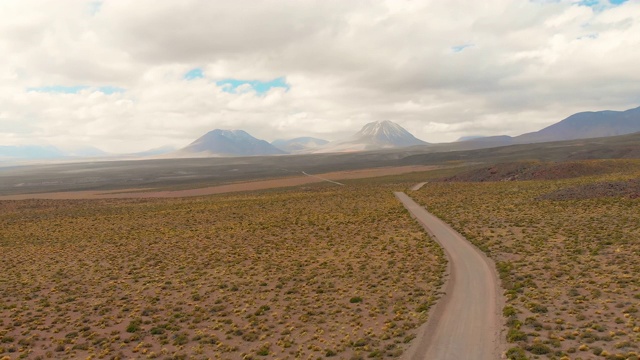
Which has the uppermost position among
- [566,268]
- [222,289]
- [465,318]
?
[566,268]

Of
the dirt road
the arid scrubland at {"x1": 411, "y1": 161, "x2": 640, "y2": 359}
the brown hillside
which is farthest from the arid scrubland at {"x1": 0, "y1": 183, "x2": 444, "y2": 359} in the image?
the brown hillside

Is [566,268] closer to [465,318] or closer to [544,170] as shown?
[465,318]

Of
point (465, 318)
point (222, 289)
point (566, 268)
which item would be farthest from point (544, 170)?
point (222, 289)

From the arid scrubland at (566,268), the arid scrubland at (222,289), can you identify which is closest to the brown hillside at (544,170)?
the arid scrubland at (566,268)

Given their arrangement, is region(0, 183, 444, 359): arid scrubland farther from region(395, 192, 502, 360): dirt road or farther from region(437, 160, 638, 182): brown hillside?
region(437, 160, 638, 182): brown hillside

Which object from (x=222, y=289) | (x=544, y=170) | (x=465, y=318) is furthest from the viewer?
(x=544, y=170)

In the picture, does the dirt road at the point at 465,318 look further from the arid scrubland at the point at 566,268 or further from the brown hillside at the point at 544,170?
the brown hillside at the point at 544,170
